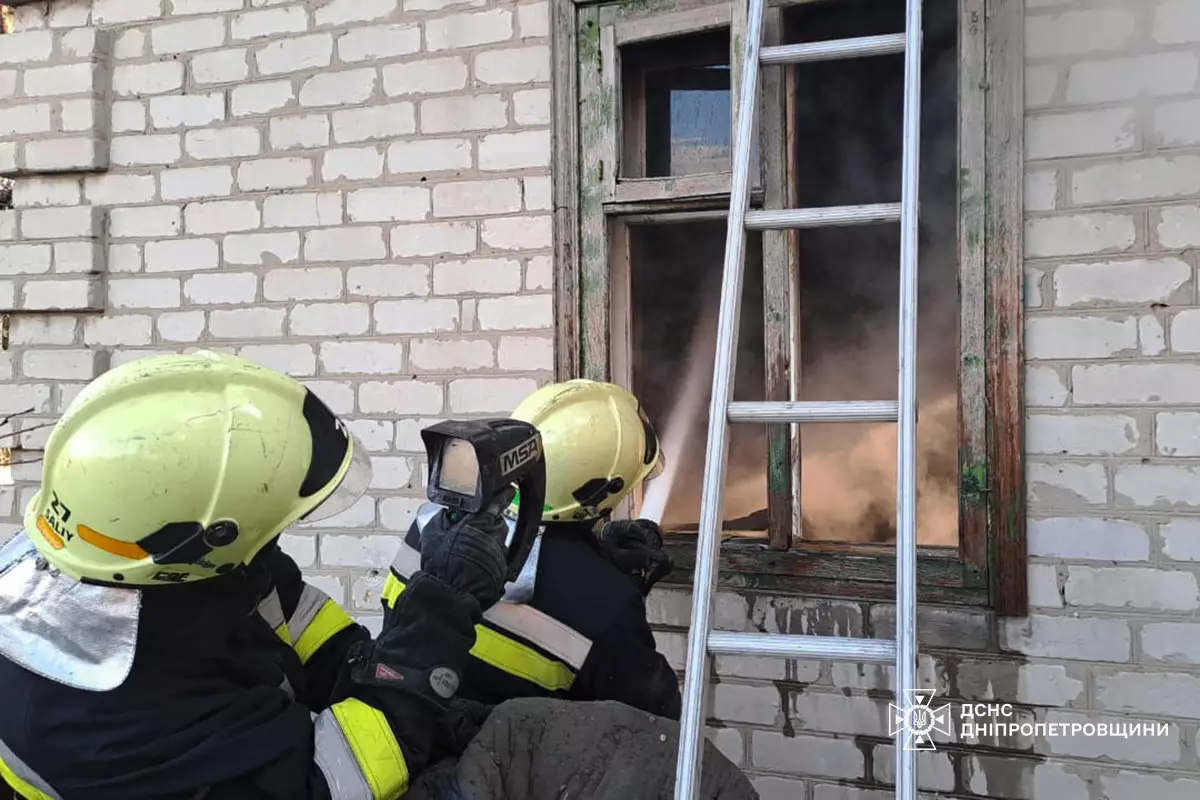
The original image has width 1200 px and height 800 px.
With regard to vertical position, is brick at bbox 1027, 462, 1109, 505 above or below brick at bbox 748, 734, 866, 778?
above

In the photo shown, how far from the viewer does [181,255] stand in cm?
365

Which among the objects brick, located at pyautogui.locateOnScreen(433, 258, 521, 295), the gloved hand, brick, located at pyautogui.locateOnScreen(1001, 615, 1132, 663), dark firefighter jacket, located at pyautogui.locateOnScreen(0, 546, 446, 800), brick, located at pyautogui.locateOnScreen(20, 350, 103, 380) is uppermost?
brick, located at pyautogui.locateOnScreen(433, 258, 521, 295)

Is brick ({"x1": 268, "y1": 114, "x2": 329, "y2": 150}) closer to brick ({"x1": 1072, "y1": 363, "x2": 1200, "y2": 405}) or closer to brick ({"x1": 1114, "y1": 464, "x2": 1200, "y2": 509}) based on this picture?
brick ({"x1": 1072, "y1": 363, "x2": 1200, "y2": 405})

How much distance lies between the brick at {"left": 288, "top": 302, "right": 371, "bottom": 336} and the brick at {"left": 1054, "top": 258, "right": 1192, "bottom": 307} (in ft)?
7.54

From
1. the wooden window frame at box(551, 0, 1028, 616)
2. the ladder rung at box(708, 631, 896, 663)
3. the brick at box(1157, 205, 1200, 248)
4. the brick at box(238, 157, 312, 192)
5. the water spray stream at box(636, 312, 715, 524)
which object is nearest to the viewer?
the ladder rung at box(708, 631, 896, 663)

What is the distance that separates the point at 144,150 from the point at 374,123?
1.01m

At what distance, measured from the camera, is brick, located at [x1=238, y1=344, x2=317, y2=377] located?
3.51 meters

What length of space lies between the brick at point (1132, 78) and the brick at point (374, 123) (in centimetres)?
215

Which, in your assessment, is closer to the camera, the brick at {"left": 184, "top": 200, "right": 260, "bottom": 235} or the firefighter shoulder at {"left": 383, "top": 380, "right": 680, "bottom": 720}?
the firefighter shoulder at {"left": 383, "top": 380, "right": 680, "bottom": 720}

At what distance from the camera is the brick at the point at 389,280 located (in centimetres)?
336

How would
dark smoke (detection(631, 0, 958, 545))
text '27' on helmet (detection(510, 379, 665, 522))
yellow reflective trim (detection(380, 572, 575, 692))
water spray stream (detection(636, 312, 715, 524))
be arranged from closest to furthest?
yellow reflective trim (detection(380, 572, 575, 692)), text '27' on helmet (detection(510, 379, 665, 522)), dark smoke (detection(631, 0, 958, 545)), water spray stream (detection(636, 312, 715, 524))

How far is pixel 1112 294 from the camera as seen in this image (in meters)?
2.62

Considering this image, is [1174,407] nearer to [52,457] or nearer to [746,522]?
[746,522]

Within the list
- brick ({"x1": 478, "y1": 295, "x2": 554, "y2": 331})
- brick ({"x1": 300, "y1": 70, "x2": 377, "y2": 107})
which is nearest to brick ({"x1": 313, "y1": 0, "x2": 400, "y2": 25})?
brick ({"x1": 300, "y1": 70, "x2": 377, "y2": 107})
